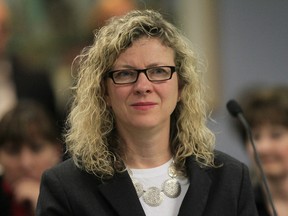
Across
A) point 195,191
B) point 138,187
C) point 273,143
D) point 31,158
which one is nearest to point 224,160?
point 195,191

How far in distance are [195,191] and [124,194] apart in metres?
0.20

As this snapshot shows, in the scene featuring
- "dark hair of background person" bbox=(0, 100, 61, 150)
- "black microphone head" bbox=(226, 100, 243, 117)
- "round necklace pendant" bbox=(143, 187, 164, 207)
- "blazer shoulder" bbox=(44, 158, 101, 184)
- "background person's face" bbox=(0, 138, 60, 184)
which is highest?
"black microphone head" bbox=(226, 100, 243, 117)

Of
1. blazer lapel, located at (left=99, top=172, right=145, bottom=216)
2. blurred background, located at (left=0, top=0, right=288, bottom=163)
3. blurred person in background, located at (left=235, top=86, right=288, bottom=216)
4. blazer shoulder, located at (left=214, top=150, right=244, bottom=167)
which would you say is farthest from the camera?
blurred background, located at (left=0, top=0, right=288, bottom=163)

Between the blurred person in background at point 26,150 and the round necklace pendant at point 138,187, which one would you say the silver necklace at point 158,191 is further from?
the blurred person in background at point 26,150

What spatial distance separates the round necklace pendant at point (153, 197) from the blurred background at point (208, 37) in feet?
7.21

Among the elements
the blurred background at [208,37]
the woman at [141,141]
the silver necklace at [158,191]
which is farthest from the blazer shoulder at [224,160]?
the blurred background at [208,37]

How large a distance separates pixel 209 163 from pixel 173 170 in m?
0.11

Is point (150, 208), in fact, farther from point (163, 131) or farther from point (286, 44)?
point (286, 44)

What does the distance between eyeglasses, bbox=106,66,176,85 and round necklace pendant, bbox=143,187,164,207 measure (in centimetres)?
30

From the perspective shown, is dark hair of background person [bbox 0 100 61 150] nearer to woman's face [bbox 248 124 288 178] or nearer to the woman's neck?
woman's face [bbox 248 124 288 178]

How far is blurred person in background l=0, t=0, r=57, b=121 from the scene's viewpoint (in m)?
4.43

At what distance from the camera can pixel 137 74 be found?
6.66ft

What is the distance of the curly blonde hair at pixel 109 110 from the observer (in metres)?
2.10

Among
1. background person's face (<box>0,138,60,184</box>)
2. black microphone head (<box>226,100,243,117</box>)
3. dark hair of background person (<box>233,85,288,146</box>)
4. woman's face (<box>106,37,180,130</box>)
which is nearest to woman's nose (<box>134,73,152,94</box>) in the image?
woman's face (<box>106,37,180,130</box>)
